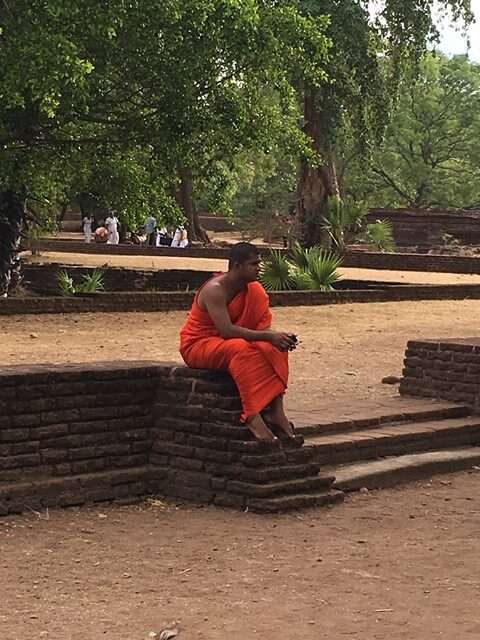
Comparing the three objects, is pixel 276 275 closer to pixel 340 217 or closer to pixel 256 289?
pixel 340 217

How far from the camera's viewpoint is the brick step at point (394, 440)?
6.70 metres

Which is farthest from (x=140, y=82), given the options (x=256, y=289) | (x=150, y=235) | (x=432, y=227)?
(x=432, y=227)

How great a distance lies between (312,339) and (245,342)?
670 centimetres

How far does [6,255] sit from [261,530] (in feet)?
40.9

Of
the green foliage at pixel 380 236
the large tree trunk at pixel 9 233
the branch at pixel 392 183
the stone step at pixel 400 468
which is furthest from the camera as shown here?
the branch at pixel 392 183

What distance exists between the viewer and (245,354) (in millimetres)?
5824

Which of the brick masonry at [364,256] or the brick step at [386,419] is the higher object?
the brick masonry at [364,256]

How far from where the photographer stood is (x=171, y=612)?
4.13 m

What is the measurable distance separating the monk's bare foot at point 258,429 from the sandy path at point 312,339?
2103 mm

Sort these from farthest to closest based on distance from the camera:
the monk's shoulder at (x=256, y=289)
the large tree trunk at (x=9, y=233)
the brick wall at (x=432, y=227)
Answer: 1. the brick wall at (x=432, y=227)
2. the large tree trunk at (x=9, y=233)
3. the monk's shoulder at (x=256, y=289)

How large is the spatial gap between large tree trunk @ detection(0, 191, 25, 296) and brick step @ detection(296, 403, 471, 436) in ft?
31.8

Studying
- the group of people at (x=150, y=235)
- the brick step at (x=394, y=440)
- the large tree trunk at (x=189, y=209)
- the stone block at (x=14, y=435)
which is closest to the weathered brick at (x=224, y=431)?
the brick step at (x=394, y=440)

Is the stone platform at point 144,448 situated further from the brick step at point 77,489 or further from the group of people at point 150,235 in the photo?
the group of people at point 150,235

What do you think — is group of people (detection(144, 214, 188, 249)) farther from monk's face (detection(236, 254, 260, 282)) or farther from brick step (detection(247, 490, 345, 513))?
brick step (detection(247, 490, 345, 513))
